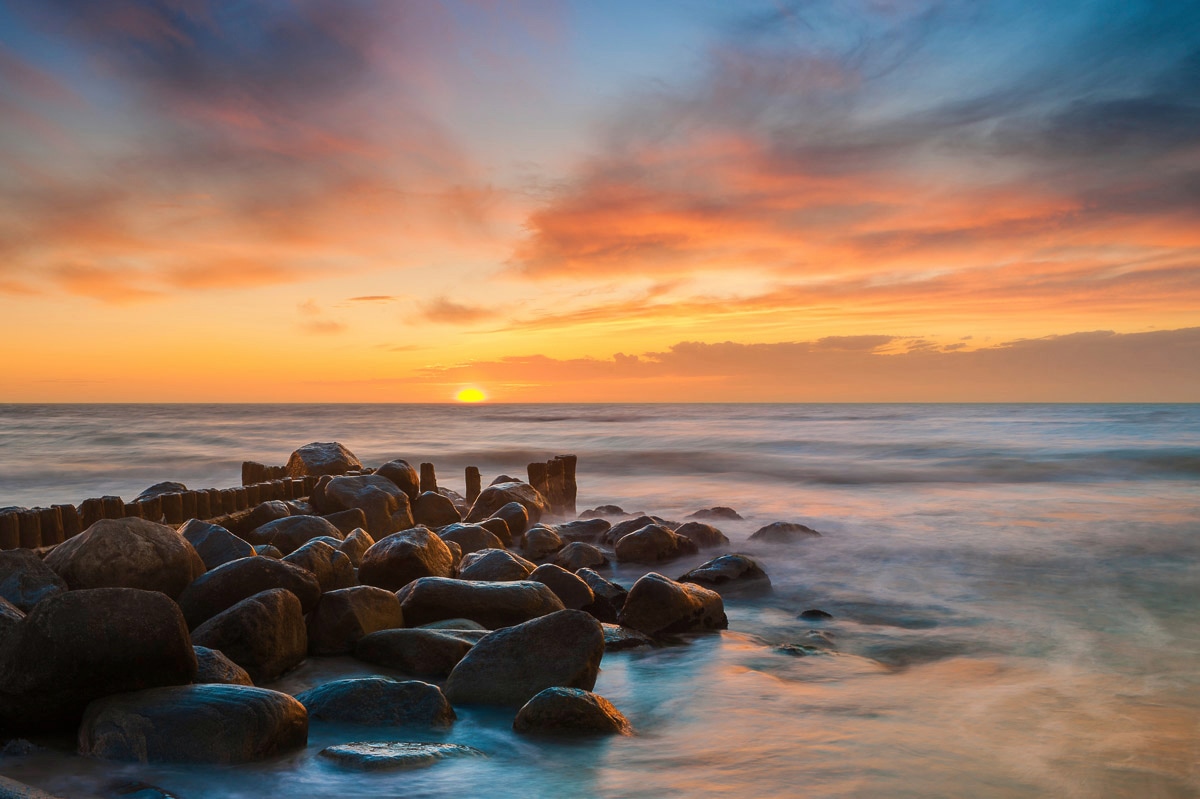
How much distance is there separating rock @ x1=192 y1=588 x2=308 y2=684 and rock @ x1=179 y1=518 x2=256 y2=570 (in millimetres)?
1768

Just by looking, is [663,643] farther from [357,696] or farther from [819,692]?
[357,696]

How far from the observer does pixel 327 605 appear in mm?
5754

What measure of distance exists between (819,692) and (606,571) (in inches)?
169

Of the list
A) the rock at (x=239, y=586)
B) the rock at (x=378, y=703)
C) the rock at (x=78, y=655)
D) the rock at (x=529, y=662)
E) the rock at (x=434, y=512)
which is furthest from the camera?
the rock at (x=434, y=512)

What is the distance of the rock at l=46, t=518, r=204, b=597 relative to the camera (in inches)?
216

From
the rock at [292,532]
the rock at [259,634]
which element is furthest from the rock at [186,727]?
the rock at [292,532]

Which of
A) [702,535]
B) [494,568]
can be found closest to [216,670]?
[494,568]

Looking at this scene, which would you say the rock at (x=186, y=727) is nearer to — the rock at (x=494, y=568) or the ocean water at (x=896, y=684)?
the ocean water at (x=896, y=684)

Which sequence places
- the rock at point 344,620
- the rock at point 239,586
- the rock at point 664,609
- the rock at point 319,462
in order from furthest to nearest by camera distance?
the rock at point 319,462
the rock at point 664,609
the rock at point 344,620
the rock at point 239,586

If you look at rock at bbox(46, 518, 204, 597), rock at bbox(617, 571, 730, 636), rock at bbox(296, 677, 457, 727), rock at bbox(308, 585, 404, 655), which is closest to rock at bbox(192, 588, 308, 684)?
rock at bbox(308, 585, 404, 655)

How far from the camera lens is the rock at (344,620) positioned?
18.5 feet

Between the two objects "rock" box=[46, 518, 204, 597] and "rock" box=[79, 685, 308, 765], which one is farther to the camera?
"rock" box=[46, 518, 204, 597]

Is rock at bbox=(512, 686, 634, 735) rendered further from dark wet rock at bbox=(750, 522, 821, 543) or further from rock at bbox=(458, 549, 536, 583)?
dark wet rock at bbox=(750, 522, 821, 543)

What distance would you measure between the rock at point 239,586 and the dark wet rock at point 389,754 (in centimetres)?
190
